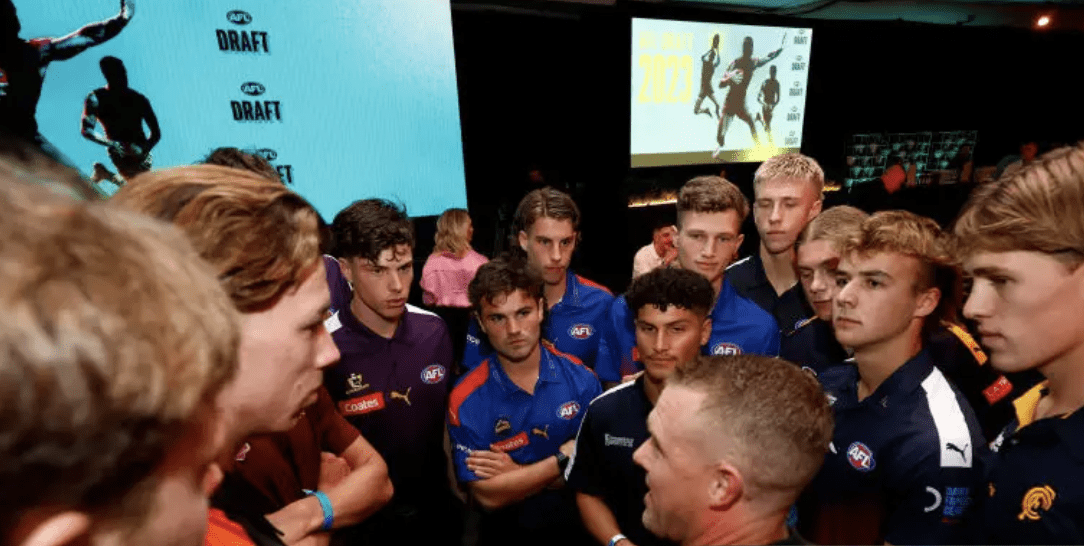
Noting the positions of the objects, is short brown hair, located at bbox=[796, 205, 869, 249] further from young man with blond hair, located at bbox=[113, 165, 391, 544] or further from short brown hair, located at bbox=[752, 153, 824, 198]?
young man with blond hair, located at bbox=[113, 165, 391, 544]

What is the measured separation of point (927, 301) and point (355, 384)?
7.49ft

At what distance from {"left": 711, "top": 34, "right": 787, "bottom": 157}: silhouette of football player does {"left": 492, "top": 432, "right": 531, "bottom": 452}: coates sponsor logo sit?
20.5ft

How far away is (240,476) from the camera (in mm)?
1470

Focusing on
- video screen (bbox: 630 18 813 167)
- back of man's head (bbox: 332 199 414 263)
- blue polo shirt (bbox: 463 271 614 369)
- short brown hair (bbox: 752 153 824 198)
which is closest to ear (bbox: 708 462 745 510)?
back of man's head (bbox: 332 199 414 263)

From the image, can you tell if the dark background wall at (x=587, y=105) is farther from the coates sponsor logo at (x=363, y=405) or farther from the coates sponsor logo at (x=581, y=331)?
the coates sponsor logo at (x=363, y=405)

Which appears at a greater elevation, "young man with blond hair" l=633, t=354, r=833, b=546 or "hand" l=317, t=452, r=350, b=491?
"young man with blond hair" l=633, t=354, r=833, b=546

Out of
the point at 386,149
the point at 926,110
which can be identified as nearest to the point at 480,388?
the point at 386,149

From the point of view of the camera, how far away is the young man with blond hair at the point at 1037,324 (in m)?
1.43

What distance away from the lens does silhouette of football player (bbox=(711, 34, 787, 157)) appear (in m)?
7.66

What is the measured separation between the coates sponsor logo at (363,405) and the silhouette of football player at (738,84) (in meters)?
6.40

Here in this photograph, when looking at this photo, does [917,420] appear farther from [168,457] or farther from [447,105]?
[447,105]

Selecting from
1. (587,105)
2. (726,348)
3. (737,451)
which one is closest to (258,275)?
(737,451)

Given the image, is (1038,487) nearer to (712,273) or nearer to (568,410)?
(568,410)

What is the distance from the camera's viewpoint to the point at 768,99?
804 cm
